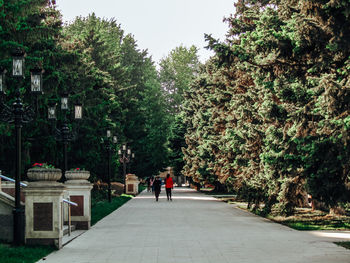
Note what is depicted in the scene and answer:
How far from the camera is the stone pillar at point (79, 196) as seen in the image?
1634 centimetres

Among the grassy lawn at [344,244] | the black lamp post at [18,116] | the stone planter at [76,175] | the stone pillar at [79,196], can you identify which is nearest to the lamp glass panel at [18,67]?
the black lamp post at [18,116]

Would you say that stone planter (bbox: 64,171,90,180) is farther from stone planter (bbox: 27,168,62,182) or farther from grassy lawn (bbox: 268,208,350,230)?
grassy lawn (bbox: 268,208,350,230)

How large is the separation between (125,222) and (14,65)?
8035 mm

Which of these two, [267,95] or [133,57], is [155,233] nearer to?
[267,95]

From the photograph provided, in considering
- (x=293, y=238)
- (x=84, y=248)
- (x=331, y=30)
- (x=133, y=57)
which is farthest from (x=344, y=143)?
(x=133, y=57)

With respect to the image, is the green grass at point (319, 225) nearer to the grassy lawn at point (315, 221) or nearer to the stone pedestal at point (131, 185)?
the grassy lawn at point (315, 221)

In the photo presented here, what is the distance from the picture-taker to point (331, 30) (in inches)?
421

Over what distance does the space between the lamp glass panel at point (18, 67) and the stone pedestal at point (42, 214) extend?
270 centimetres

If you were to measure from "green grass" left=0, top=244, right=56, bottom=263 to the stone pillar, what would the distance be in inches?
189

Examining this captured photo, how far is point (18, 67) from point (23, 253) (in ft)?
14.8

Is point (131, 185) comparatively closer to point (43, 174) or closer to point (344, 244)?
point (43, 174)

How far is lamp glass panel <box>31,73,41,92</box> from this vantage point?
44.1 feet

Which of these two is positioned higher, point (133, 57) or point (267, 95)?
point (133, 57)

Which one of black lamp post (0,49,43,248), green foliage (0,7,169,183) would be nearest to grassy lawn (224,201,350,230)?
black lamp post (0,49,43,248)
